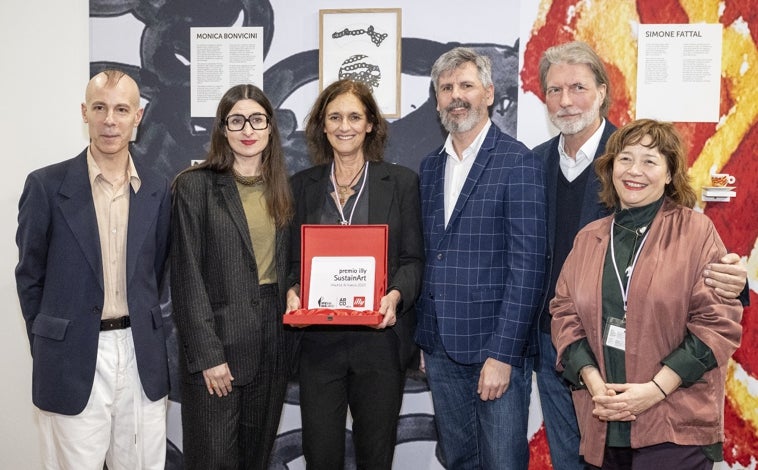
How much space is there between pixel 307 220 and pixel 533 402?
5.88ft

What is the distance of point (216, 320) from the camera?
2.77 metres

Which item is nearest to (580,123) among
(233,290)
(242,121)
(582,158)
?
(582,158)

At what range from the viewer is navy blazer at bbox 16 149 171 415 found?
8.51ft

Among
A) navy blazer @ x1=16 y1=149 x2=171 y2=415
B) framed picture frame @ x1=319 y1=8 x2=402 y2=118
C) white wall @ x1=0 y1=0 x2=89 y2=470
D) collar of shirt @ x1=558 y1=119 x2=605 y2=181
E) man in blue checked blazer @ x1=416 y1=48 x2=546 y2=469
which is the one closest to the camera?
navy blazer @ x1=16 y1=149 x2=171 y2=415

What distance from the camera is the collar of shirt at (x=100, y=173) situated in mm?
2689

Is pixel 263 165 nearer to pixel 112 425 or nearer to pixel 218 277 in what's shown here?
pixel 218 277

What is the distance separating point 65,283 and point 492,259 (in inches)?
67.0

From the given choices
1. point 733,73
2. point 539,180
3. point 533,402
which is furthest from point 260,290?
point 733,73

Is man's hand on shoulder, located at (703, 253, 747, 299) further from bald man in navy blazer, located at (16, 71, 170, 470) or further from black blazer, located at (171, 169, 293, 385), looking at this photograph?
bald man in navy blazer, located at (16, 71, 170, 470)

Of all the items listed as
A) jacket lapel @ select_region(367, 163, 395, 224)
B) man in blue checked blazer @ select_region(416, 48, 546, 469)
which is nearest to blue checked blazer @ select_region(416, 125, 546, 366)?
man in blue checked blazer @ select_region(416, 48, 546, 469)

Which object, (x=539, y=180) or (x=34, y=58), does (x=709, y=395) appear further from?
(x=34, y=58)

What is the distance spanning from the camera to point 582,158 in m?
2.83

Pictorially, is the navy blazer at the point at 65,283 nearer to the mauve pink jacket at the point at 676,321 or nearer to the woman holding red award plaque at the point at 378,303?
the woman holding red award plaque at the point at 378,303

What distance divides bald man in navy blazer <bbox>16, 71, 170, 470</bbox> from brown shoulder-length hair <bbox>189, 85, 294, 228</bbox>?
0.93 feet
